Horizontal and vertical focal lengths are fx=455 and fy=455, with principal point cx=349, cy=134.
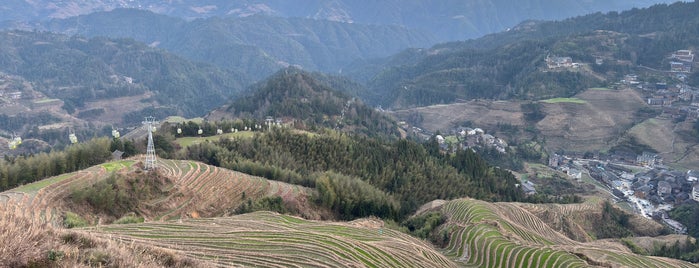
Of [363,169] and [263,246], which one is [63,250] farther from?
[363,169]

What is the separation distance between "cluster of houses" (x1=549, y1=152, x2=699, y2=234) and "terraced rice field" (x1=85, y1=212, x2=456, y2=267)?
52.1 m

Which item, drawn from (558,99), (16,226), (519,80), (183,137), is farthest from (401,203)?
(519,80)

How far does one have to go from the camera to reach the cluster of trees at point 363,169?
3963 cm

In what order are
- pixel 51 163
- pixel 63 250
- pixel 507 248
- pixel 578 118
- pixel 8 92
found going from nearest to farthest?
1. pixel 63 250
2. pixel 507 248
3. pixel 51 163
4. pixel 578 118
5. pixel 8 92

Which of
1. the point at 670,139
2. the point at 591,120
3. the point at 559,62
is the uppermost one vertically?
the point at 559,62

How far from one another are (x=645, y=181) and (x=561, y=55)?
230 ft

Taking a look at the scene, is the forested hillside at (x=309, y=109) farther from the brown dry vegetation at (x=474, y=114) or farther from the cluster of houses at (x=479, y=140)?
the brown dry vegetation at (x=474, y=114)

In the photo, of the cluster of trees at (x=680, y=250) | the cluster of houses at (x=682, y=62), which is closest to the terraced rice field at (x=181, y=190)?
Answer: the cluster of trees at (x=680, y=250)

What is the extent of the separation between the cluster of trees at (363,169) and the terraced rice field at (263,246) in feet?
55.7

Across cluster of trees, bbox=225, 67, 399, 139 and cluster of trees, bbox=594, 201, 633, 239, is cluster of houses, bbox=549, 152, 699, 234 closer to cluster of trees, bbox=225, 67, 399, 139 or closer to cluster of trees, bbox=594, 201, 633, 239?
cluster of trees, bbox=594, 201, 633, 239

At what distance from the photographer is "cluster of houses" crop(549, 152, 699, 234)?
64.1 meters

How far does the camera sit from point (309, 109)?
10331cm

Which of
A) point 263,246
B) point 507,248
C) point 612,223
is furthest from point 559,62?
point 263,246

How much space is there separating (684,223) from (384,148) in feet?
128
